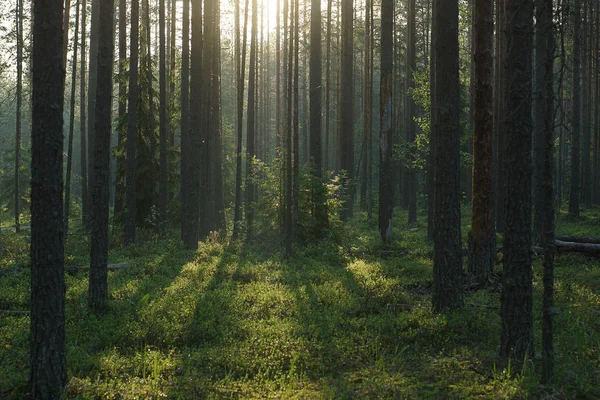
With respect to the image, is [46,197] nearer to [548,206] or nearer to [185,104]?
[548,206]

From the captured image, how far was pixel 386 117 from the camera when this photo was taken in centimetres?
1739

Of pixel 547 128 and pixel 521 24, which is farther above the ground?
pixel 521 24

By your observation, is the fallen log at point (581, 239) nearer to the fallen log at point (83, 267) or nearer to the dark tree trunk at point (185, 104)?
the dark tree trunk at point (185, 104)

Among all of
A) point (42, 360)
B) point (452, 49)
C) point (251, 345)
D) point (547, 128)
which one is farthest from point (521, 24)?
point (42, 360)

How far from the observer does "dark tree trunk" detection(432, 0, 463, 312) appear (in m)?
8.26

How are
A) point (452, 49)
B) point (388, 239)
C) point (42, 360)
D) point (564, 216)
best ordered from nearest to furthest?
point (42, 360) < point (452, 49) < point (388, 239) < point (564, 216)

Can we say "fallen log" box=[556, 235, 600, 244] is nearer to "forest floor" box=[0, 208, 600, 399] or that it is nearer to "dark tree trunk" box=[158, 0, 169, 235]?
"forest floor" box=[0, 208, 600, 399]

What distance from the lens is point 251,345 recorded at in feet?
22.8

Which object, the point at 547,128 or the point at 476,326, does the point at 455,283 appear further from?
the point at 547,128

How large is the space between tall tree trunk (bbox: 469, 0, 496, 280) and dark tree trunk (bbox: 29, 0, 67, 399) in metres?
7.13

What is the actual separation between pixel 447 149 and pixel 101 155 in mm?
6133

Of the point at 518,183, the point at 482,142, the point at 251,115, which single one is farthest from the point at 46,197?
the point at 251,115

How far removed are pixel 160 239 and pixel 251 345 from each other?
13.4 metres

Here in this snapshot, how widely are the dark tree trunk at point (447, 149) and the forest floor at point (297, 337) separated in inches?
35.6
